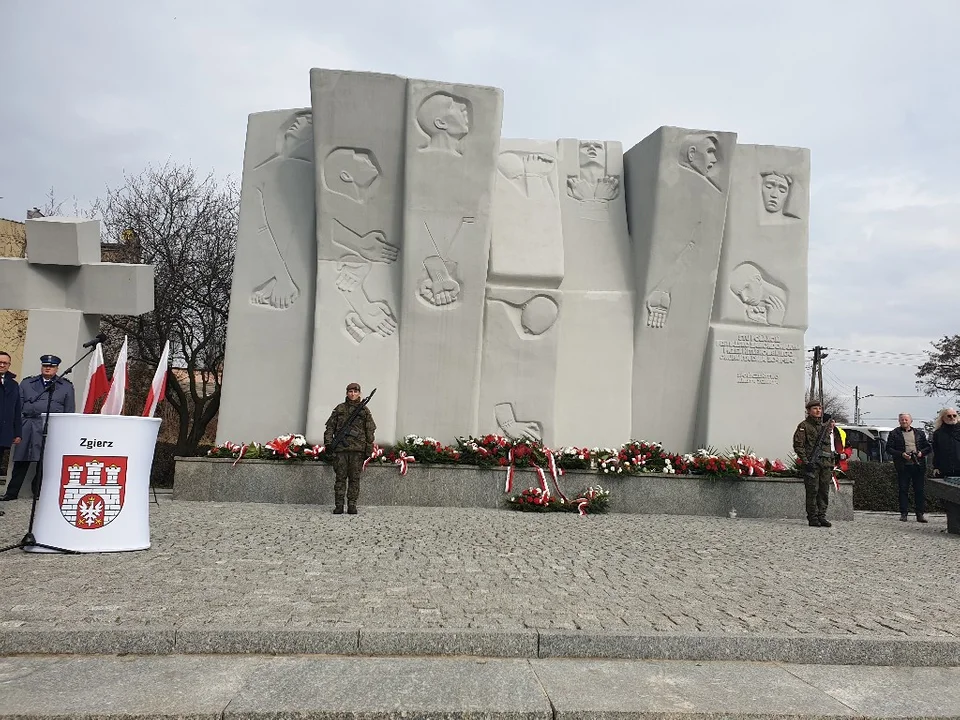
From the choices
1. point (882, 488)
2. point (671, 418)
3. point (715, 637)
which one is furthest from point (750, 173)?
point (715, 637)

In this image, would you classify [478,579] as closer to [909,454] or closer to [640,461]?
[640,461]

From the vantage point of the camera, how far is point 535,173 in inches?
532

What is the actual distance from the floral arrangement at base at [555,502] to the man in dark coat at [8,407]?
246 inches

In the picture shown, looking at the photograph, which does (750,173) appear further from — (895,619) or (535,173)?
(895,619)

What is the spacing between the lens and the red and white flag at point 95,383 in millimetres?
7227

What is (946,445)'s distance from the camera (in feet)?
36.6

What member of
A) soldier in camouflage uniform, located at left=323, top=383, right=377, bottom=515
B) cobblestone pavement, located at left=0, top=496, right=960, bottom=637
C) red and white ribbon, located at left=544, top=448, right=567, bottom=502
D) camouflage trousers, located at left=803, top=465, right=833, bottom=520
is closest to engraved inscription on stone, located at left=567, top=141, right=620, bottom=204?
red and white ribbon, located at left=544, top=448, right=567, bottom=502

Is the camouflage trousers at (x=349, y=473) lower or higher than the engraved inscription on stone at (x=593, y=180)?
lower

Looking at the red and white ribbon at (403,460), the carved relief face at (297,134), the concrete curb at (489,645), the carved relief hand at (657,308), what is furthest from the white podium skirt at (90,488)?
the carved relief hand at (657,308)

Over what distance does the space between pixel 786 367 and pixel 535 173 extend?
525 centimetres

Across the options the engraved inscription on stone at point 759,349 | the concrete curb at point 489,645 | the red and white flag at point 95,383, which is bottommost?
the concrete curb at point 489,645

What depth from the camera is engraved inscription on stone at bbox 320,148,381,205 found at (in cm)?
1209

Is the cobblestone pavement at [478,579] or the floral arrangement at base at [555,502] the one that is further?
the floral arrangement at base at [555,502]

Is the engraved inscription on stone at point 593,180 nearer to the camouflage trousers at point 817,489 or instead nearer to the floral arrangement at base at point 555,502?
the floral arrangement at base at point 555,502
